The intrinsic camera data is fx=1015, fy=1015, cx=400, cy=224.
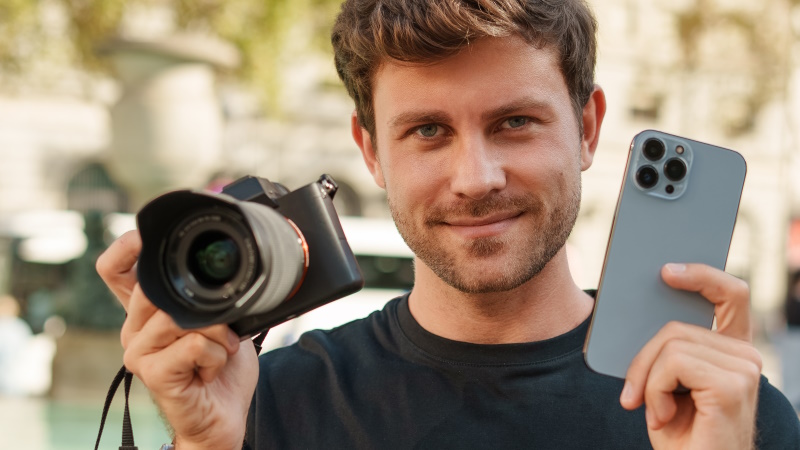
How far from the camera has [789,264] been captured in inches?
958

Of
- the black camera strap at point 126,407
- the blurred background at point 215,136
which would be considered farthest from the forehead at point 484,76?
the blurred background at point 215,136

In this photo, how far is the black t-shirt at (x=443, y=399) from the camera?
1848 millimetres

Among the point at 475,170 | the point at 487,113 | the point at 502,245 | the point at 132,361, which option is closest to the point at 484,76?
the point at 487,113

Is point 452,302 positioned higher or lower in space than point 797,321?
higher

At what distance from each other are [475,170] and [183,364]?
0.62m

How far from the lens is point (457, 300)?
2.01m

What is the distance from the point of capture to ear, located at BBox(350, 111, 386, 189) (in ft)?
7.18

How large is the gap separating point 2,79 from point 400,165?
13072 mm

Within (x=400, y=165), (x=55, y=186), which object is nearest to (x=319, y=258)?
(x=400, y=165)

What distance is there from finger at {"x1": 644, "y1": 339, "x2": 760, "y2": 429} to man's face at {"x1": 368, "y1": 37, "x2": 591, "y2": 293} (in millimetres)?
382

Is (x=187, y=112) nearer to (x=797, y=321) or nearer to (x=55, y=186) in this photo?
(x=797, y=321)

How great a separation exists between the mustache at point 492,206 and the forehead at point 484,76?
0.59 feet

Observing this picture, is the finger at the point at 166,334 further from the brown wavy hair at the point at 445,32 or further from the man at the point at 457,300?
the brown wavy hair at the point at 445,32

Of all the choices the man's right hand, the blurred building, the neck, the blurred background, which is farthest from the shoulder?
the blurred building
